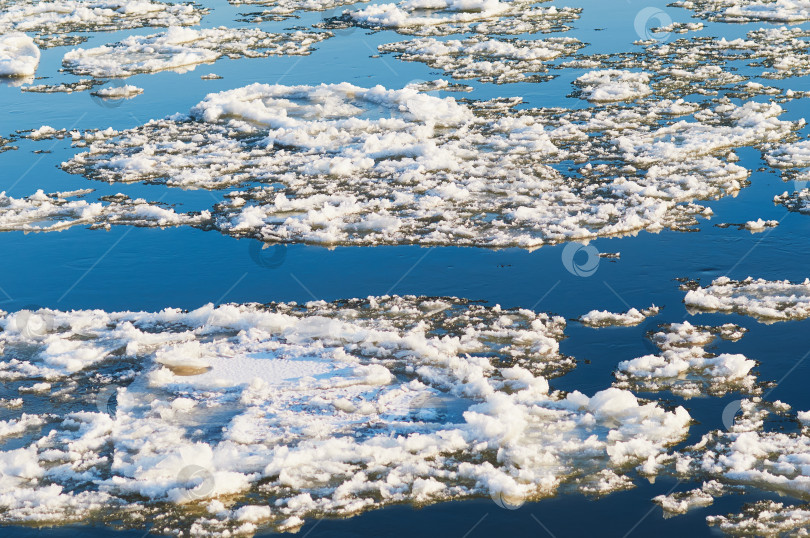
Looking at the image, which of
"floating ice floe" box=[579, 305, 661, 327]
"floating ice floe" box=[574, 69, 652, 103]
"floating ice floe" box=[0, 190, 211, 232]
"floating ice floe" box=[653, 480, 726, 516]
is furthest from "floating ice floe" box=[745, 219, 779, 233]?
"floating ice floe" box=[0, 190, 211, 232]

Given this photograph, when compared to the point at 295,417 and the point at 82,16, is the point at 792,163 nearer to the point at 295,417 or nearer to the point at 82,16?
the point at 295,417

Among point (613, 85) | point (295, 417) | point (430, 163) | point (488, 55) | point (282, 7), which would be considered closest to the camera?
point (295, 417)

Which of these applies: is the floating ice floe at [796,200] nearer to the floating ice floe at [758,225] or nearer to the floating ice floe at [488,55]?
the floating ice floe at [758,225]

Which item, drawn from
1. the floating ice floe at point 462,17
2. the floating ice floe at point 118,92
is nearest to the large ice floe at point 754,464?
the floating ice floe at point 118,92

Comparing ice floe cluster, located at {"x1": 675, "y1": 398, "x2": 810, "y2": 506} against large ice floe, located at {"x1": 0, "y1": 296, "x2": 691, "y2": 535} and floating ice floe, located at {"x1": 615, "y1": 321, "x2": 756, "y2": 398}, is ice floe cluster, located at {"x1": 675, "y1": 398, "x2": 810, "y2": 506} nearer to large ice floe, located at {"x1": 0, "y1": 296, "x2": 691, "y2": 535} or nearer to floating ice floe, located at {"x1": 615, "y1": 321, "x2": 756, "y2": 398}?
large ice floe, located at {"x1": 0, "y1": 296, "x2": 691, "y2": 535}

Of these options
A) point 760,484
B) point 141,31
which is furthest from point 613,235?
point 141,31

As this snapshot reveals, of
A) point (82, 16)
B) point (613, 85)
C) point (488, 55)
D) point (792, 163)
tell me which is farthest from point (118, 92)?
point (792, 163)

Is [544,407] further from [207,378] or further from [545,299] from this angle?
[207,378]
